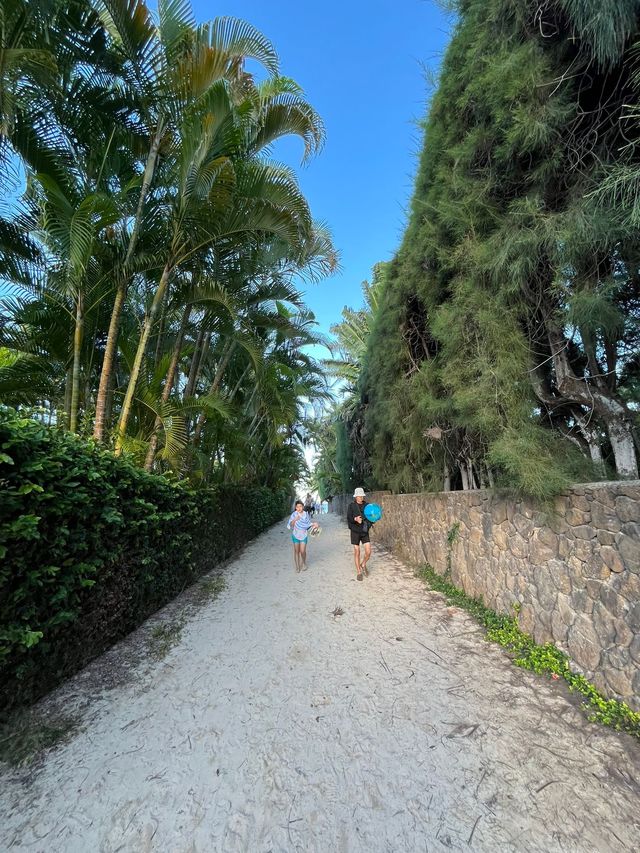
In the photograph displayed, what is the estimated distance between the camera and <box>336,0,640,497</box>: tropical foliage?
9.39ft

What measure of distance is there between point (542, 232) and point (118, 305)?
5.05 metres

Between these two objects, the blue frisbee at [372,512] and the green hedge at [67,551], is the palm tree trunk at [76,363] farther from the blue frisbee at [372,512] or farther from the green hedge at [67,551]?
the blue frisbee at [372,512]

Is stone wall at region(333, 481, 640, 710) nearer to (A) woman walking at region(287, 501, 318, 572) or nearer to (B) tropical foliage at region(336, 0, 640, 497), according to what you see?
(B) tropical foliage at region(336, 0, 640, 497)

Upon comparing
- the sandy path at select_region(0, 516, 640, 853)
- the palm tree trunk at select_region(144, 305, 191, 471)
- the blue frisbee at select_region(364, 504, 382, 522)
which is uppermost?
the palm tree trunk at select_region(144, 305, 191, 471)

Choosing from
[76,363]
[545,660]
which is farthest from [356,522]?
[76,363]

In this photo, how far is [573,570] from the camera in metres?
3.00

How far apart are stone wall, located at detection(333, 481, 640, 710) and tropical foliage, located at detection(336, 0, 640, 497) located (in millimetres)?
424

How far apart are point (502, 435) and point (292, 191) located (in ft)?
15.7

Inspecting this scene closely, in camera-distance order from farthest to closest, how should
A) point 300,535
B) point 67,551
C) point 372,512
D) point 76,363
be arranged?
point 300,535 → point 372,512 → point 76,363 → point 67,551

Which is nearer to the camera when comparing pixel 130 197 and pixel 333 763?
pixel 333 763

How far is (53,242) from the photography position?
14.4ft

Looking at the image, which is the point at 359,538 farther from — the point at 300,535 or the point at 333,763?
the point at 333,763

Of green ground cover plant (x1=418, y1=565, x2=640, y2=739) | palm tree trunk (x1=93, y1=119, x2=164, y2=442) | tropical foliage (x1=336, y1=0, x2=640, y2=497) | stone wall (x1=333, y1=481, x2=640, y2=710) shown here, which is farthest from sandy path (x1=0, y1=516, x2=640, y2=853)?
palm tree trunk (x1=93, y1=119, x2=164, y2=442)

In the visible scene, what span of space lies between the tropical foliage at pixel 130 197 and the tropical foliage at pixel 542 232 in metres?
2.69
